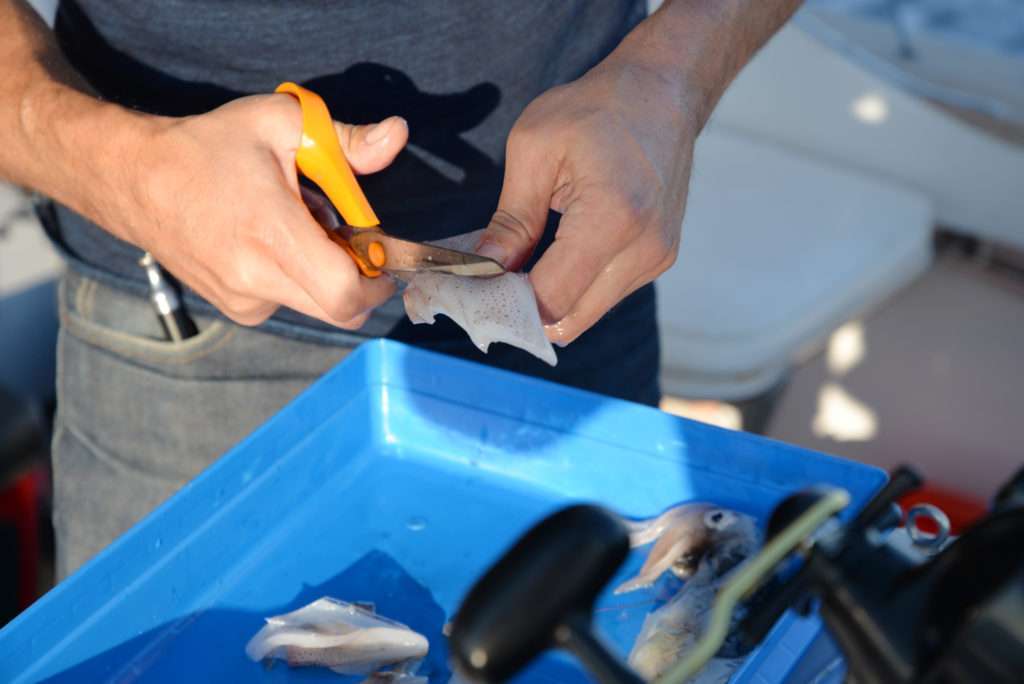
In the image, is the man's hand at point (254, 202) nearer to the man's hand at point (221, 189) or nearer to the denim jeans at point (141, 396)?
the man's hand at point (221, 189)

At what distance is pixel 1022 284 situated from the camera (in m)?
2.71

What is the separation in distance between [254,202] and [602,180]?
0.32 m

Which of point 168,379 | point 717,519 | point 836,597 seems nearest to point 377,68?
point 168,379

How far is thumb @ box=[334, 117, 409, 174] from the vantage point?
3.03ft

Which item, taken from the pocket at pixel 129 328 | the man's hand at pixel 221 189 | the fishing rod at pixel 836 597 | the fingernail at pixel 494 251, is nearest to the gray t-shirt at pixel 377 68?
the pocket at pixel 129 328

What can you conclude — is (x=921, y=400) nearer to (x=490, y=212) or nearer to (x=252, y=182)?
(x=490, y=212)

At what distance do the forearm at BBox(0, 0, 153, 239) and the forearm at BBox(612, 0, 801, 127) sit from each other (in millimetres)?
529

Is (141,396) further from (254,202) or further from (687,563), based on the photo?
(687,563)

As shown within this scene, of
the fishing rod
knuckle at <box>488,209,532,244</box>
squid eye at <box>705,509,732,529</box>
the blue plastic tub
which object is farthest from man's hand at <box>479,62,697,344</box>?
the fishing rod

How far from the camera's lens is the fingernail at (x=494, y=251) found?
969 mm

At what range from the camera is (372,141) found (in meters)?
0.93

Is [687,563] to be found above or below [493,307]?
below

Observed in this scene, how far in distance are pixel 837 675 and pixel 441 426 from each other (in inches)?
18.4

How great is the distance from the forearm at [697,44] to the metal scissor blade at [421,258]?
1.08ft
